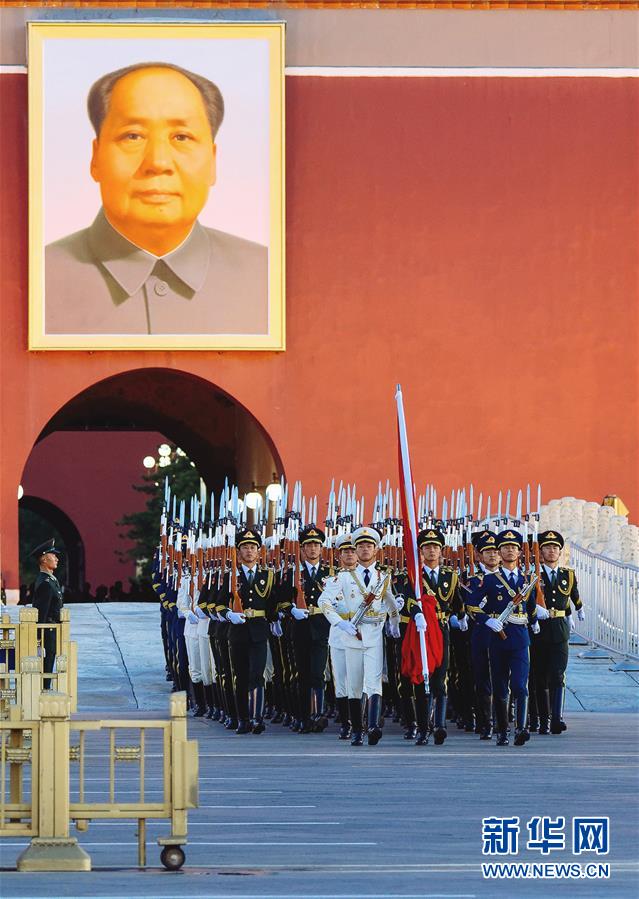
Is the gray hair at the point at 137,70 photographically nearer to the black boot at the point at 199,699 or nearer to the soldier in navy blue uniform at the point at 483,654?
the black boot at the point at 199,699

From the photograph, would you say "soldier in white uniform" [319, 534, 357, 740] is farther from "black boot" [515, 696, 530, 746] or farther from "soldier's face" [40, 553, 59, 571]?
"soldier's face" [40, 553, 59, 571]

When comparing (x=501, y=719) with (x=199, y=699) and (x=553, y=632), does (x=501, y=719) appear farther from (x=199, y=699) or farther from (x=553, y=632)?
(x=199, y=699)

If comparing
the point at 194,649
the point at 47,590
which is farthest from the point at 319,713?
the point at 47,590

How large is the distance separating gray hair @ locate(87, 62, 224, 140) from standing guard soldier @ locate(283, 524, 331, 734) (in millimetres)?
11034

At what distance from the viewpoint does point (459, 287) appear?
24.5 metres

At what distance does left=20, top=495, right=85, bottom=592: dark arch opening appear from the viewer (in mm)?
37781

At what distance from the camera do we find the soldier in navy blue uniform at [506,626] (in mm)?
12797

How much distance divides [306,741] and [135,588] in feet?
80.7

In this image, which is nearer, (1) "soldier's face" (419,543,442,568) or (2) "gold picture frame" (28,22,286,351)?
(1) "soldier's face" (419,543,442,568)

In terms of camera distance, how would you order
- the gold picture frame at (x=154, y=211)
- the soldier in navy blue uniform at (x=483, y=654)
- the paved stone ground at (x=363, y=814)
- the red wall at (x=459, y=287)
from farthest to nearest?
1. the red wall at (x=459, y=287)
2. the gold picture frame at (x=154, y=211)
3. the soldier in navy blue uniform at (x=483, y=654)
4. the paved stone ground at (x=363, y=814)

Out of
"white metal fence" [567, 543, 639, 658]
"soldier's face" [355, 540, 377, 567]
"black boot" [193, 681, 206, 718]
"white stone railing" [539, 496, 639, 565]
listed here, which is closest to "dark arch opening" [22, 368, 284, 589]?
Result: "white stone railing" [539, 496, 639, 565]

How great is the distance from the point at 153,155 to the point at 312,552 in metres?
11.1

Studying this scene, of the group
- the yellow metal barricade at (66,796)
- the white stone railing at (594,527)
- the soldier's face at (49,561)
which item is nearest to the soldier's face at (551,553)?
the soldier's face at (49,561)

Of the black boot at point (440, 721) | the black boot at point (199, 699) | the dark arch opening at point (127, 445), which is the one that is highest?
the dark arch opening at point (127, 445)
